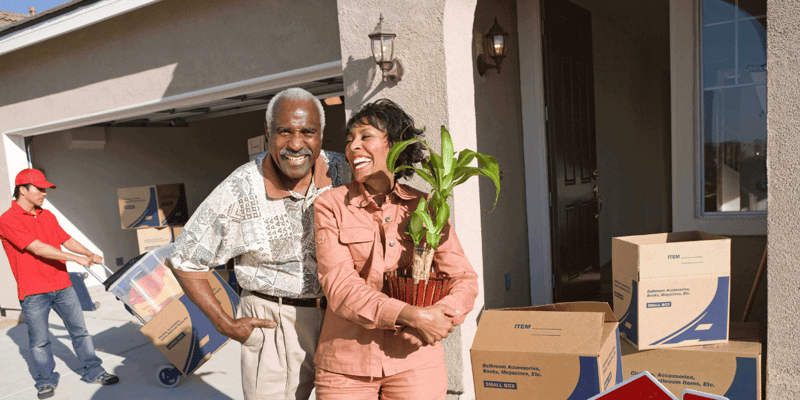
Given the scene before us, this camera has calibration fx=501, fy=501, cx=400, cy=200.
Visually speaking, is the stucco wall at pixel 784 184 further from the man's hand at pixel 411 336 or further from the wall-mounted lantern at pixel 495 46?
the man's hand at pixel 411 336

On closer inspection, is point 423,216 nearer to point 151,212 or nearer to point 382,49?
point 382,49

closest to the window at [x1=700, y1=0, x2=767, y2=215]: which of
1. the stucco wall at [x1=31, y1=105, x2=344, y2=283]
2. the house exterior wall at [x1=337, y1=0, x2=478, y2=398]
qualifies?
the house exterior wall at [x1=337, y1=0, x2=478, y2=398]

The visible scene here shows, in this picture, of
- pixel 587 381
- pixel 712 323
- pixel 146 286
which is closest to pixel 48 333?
pixel 146 286

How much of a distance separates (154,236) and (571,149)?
6107 mm

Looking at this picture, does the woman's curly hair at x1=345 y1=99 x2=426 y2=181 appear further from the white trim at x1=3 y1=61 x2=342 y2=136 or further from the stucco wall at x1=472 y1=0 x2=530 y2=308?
the white trim at x1=3 y1=61 x2=342 y2=136

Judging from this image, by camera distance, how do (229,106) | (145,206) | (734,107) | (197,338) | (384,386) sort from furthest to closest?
(145,206), (229,106), (197,338), (734,107), (384,386)

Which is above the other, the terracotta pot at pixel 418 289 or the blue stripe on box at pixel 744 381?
the terracotta pot at pixel 418 289

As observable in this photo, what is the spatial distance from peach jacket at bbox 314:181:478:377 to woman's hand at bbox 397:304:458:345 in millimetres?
74

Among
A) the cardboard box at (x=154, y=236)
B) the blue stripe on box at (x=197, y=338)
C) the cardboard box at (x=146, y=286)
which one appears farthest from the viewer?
the cardboard box at (x=154, y=236)

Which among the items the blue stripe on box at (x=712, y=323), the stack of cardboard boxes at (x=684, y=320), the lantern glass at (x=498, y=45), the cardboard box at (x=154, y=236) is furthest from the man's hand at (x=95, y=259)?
the blue stripe on box at (x=712, y=323)

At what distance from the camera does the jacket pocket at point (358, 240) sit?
5.24 ft

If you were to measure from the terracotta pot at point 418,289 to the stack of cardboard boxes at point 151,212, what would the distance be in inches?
266

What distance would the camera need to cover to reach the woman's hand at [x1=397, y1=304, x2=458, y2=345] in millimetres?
1419

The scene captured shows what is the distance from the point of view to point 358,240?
1.60 m
